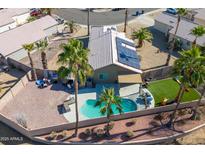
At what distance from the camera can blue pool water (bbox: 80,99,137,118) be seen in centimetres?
4234

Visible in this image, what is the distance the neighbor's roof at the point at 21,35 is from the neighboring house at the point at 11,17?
7509mm

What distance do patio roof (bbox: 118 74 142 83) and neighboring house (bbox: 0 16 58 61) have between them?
21591 millimetres

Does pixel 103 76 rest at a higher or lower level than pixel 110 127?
higher

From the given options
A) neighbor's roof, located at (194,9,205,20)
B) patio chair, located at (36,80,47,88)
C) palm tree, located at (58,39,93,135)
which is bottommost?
patio chair, located at (36,80,47,88)

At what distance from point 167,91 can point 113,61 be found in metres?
10.7

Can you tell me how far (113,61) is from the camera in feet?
150

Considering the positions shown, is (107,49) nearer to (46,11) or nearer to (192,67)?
(192,67)

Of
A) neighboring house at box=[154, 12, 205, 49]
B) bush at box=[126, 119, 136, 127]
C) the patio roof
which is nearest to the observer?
bush at box=[126, 119, 136, 127]

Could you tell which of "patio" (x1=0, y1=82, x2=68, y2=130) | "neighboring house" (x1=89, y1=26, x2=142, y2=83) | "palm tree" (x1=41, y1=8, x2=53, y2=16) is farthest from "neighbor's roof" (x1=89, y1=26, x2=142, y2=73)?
"palm tree" (x1=41, y1=8, x2=53, y2=16)

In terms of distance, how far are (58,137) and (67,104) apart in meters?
6.72

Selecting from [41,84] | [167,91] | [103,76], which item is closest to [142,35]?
[103,76]

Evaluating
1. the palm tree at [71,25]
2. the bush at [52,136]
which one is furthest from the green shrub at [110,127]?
the palm tree at [71,25]

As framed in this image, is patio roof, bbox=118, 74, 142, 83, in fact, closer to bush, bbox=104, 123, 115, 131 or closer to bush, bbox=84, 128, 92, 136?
bush, bbox=104, 123, 115, 131
